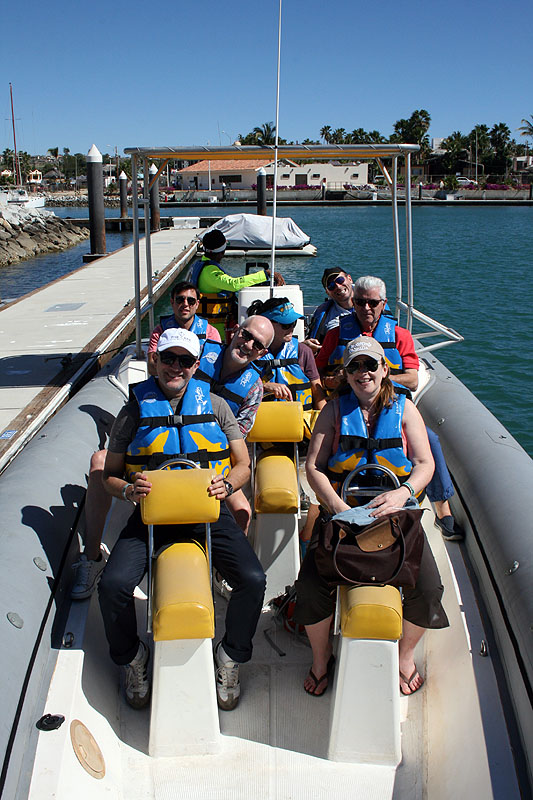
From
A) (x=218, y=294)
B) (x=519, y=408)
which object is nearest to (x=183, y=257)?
(x=519, y=408)

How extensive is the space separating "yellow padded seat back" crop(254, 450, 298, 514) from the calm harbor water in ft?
15.1

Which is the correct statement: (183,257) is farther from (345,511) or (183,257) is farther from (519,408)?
(345,511)

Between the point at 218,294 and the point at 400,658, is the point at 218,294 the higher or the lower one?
the higher one

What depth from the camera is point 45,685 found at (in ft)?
7.22

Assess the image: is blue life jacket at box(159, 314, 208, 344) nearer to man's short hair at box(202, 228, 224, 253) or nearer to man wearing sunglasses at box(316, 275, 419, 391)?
man wearing sunglasses at box(316, 275, 419, 391)

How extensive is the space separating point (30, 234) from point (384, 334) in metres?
28.9

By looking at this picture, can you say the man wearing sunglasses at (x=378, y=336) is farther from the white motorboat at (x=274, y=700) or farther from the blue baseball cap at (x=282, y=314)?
the white motorboat at (x=274, y=700)

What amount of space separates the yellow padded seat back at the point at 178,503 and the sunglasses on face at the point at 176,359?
0.45 metres

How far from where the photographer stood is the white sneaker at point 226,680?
2.42m

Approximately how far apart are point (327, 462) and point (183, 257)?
14.9 metres

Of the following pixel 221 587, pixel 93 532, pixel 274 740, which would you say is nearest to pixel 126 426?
pixel 93 532

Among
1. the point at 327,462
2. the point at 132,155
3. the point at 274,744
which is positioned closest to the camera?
the point at 274,744

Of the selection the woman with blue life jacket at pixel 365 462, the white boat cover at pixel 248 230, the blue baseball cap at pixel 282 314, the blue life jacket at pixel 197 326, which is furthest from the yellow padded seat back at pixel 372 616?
the white boat cover at pixel 248 230

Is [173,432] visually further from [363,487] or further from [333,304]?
[333,304]
